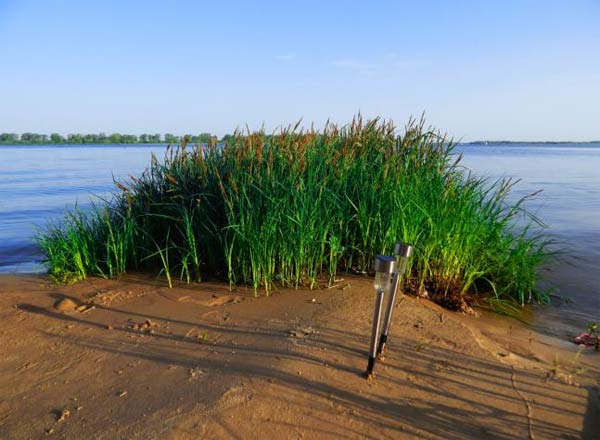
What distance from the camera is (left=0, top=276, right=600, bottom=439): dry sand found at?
109 inches

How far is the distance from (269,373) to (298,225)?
1992 mm

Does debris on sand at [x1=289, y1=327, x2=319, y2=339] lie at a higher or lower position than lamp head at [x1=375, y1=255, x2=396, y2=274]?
lower

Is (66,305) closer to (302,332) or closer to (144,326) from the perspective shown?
(144,326)

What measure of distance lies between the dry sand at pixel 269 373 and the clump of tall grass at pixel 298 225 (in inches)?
24.1

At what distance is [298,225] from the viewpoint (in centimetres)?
495

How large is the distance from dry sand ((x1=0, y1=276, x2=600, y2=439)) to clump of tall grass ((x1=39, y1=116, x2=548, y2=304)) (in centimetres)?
61

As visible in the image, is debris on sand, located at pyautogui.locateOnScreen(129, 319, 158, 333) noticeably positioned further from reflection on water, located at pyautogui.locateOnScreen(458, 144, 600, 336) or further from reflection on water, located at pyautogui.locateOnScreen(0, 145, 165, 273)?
reflection on water, located at pyautogui.locateOnScreen(458, 144, 600, 336)

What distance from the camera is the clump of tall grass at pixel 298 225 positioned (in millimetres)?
5059

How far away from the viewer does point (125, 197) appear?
6277 millimetres

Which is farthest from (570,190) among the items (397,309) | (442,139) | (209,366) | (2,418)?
(2,418)

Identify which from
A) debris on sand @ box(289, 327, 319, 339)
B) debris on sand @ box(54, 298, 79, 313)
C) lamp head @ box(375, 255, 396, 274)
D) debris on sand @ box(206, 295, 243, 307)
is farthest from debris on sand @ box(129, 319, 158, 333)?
lamp head @ box(375, 255, 396, 274)

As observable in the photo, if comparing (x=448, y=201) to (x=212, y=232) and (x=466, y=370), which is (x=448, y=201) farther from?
(x=212, y=232)

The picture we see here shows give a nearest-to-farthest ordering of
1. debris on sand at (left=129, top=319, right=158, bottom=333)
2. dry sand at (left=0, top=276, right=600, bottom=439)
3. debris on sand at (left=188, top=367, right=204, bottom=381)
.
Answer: dry sand at (left=0, top=276, right=600, bottom=439), debris on sand at (left=188, top=367, right=204, bottom=381), debris on sand at (left=129, top=319, right=158, bottom=333)

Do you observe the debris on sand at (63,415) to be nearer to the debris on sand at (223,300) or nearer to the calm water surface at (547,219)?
the debris on sand at (223,300)
